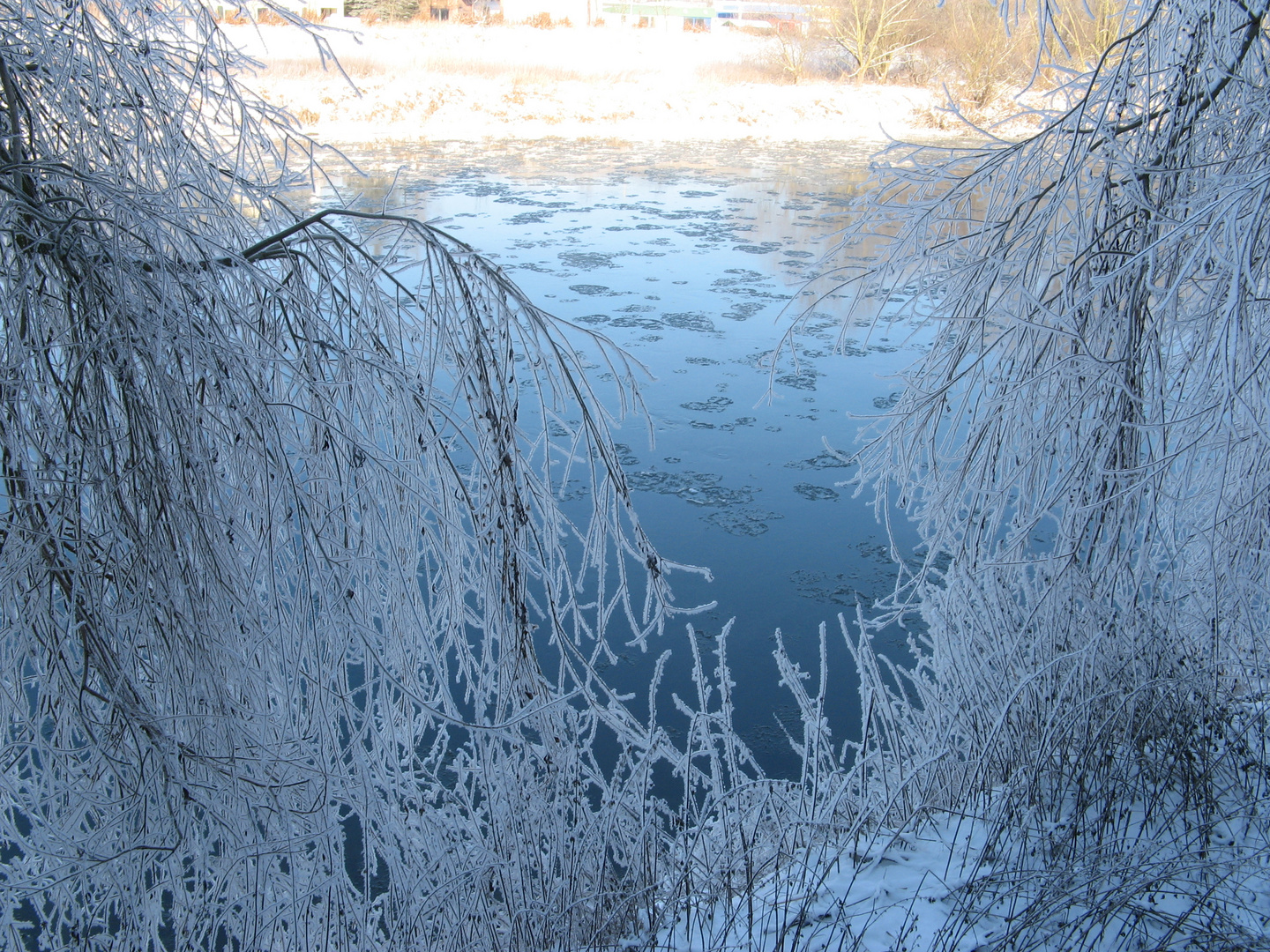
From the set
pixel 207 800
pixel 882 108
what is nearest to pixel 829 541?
pixel 207 800

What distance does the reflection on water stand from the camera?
17.5 feet

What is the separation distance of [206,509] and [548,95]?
2441 cm

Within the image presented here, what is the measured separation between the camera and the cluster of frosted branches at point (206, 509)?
1722mm

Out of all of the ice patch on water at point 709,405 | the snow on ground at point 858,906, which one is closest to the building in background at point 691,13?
the ice patch on water at point 709,405

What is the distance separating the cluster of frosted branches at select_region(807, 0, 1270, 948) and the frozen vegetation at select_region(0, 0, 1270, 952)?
0.09ft

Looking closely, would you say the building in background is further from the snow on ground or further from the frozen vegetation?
the snow on ground

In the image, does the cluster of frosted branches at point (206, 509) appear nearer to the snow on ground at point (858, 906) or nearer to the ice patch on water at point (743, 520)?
the snow on ground at point (858, 906)

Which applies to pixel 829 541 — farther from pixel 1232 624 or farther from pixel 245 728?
pixel 245 728

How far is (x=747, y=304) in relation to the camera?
985 cm

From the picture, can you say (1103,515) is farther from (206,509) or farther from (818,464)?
(818,464)

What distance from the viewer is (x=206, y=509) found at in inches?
71.4

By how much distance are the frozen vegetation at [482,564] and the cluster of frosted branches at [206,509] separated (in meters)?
0.02

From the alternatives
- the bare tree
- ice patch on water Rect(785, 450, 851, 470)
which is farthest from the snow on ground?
the bare tree

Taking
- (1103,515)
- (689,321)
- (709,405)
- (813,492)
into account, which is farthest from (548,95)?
(1103,515)
